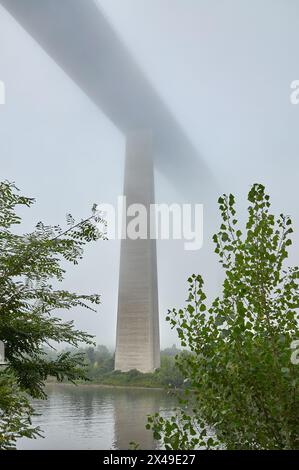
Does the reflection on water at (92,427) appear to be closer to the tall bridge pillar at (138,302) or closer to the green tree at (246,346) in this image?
the green tree at (246,346)

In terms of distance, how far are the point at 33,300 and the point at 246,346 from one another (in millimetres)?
1726

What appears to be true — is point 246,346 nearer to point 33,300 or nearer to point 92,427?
point 33,300

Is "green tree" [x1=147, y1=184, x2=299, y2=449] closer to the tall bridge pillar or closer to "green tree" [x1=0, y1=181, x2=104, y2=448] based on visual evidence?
"green tree" [x1=0, y1=181, x2=104, y2=448]

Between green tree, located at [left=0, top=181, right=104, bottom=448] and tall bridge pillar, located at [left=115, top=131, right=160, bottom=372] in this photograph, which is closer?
green tree, located at [left=0, top=181, right=104, bottom=448]

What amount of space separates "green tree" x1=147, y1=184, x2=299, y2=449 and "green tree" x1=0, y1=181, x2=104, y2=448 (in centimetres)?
111

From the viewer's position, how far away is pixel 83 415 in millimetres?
12719

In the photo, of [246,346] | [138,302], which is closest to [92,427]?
[246,346]

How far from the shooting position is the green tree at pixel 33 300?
2859 millimetres

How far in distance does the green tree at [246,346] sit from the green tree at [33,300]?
3.63 feet

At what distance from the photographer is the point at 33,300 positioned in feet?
10.5

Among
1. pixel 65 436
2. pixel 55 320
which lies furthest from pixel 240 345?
pixel 65 436

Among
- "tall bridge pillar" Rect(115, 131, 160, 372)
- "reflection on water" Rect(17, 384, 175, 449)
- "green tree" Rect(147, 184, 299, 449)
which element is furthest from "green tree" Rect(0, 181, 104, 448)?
"tall bridge pillar" Rect(115, 131, 160, 372)

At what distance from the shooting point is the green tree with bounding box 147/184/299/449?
6.08ft
